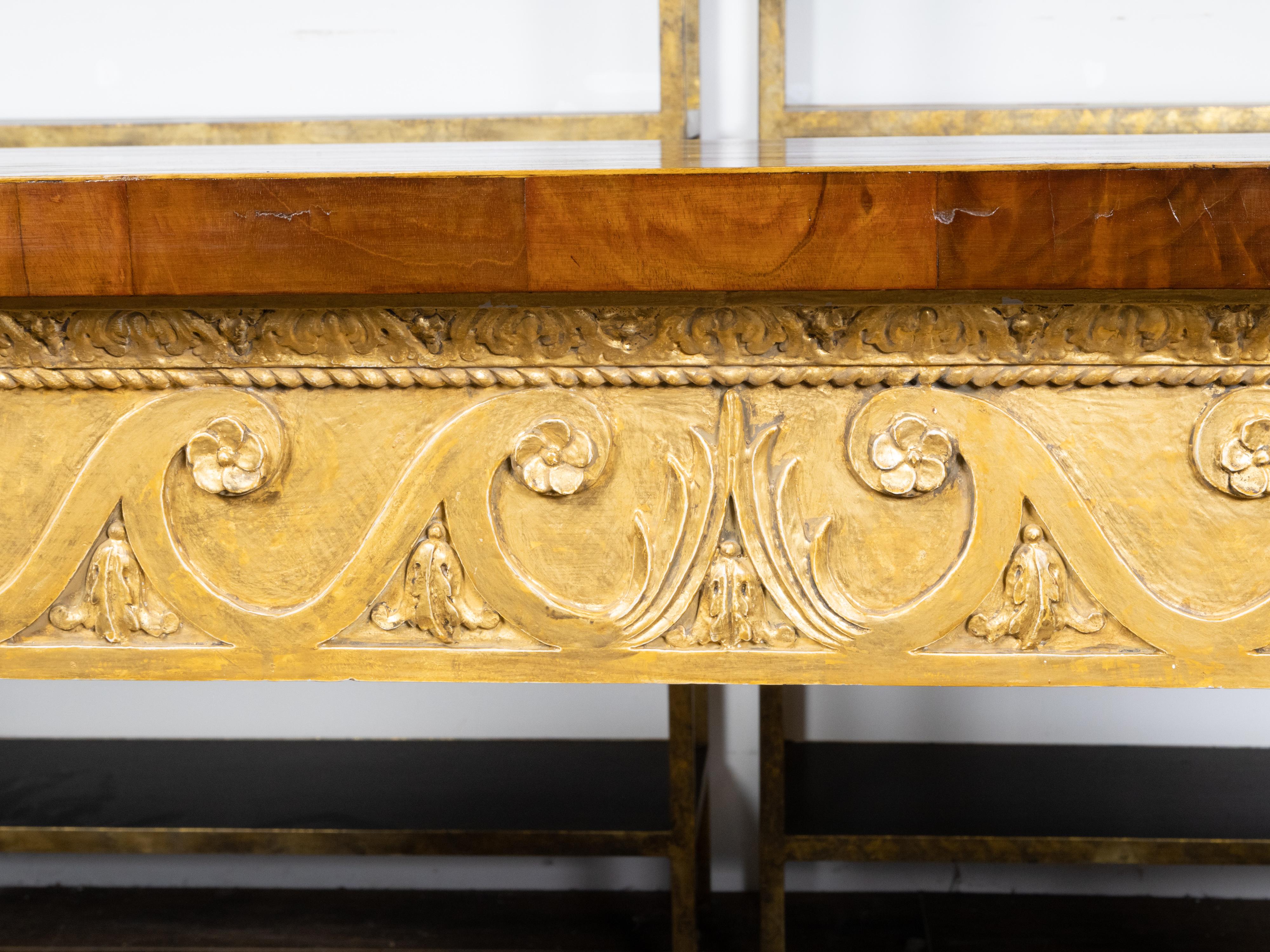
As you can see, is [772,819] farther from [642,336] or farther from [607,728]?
[642,336]

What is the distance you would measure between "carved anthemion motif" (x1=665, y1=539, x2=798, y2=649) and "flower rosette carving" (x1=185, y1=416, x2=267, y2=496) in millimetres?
278

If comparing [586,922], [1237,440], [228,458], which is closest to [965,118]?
[1237,440]

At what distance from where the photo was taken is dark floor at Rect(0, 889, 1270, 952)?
1.40m

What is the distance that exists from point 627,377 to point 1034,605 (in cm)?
29

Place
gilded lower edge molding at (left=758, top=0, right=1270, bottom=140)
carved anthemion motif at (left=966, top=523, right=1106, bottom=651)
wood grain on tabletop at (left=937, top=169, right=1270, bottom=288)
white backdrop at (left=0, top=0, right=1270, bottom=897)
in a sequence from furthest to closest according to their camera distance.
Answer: white backdrop at (left=0, top=0, right=1270, bottom=897) → gilded lower edge molding at (left=758, top=0, right=1270, bottom=140) → carved anthemion motif at (left=966, top=523, right=1106, bottom=651) → wood grain on tabletop at (left=937, top=169, right=1270, bottom=288)

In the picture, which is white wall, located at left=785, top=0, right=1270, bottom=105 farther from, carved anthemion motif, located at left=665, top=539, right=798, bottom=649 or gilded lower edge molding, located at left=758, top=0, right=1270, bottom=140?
carved anthemion motif, located at left=665, top=539, right=798, bottom=649

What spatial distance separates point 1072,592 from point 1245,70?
1069 millimetres

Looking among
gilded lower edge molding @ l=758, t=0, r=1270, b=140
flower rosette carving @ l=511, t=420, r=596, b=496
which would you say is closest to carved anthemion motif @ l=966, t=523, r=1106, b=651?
flower rosette carving @ l=511, t=420, r=596, b=496

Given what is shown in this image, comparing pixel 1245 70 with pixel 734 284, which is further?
pixel 1245 70

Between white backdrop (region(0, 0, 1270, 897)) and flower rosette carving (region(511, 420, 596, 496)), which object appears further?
white backdrop (region(0, 0, 1270, 897))

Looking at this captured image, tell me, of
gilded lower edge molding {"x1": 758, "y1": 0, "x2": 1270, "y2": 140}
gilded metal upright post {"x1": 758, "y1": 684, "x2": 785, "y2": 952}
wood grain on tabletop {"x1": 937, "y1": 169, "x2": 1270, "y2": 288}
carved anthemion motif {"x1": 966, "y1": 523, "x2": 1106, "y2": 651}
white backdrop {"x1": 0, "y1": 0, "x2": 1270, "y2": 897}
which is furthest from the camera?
white backdrop {"x1": 0, "y1": 0, "x2": 1270, "y2": 897}

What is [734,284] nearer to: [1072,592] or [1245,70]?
[1072,592]

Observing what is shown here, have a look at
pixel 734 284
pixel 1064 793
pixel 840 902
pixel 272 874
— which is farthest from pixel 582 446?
pixel 272 874

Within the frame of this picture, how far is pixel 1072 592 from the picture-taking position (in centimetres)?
62
